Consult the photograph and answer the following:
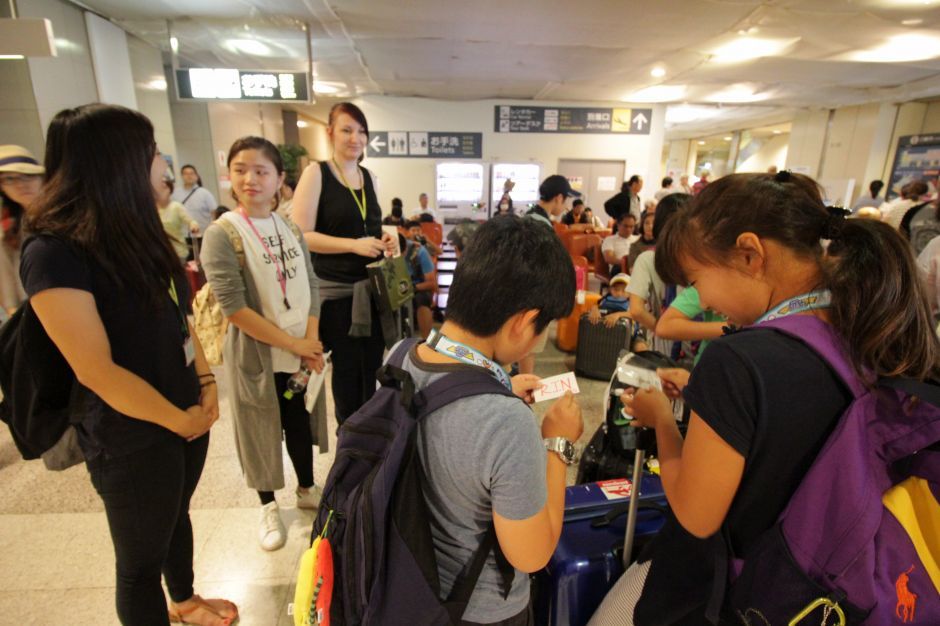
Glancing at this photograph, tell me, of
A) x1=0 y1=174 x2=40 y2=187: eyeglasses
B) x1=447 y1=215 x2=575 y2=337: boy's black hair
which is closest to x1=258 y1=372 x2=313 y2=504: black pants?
x1=447 y1=215 x2=575 y2=337: boy's black hair

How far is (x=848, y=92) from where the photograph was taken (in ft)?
29.8

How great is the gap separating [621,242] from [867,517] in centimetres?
485

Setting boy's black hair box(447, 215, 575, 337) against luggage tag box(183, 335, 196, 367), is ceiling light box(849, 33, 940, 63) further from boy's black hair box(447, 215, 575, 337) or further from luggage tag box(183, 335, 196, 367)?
luggage tag box(183, 335, 196, 367)

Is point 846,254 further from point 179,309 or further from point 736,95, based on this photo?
point 736,95

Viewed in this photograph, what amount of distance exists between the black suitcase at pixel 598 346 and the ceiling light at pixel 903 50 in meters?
5.37

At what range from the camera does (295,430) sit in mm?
2072

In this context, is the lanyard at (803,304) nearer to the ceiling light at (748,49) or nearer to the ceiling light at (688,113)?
the ceiling light at (748,49)

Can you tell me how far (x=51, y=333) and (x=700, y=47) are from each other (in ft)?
23.7

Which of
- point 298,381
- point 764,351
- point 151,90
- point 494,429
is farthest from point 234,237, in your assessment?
point 151,90

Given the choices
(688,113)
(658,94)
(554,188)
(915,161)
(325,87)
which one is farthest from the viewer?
(688,113)

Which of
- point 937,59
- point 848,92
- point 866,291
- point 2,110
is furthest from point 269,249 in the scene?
point 848,92

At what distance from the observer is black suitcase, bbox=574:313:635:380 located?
381cm

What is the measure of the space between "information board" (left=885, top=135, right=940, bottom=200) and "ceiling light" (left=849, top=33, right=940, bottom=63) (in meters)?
3.98

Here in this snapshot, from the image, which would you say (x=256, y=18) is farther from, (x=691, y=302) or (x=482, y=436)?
(x=482, y=436)
